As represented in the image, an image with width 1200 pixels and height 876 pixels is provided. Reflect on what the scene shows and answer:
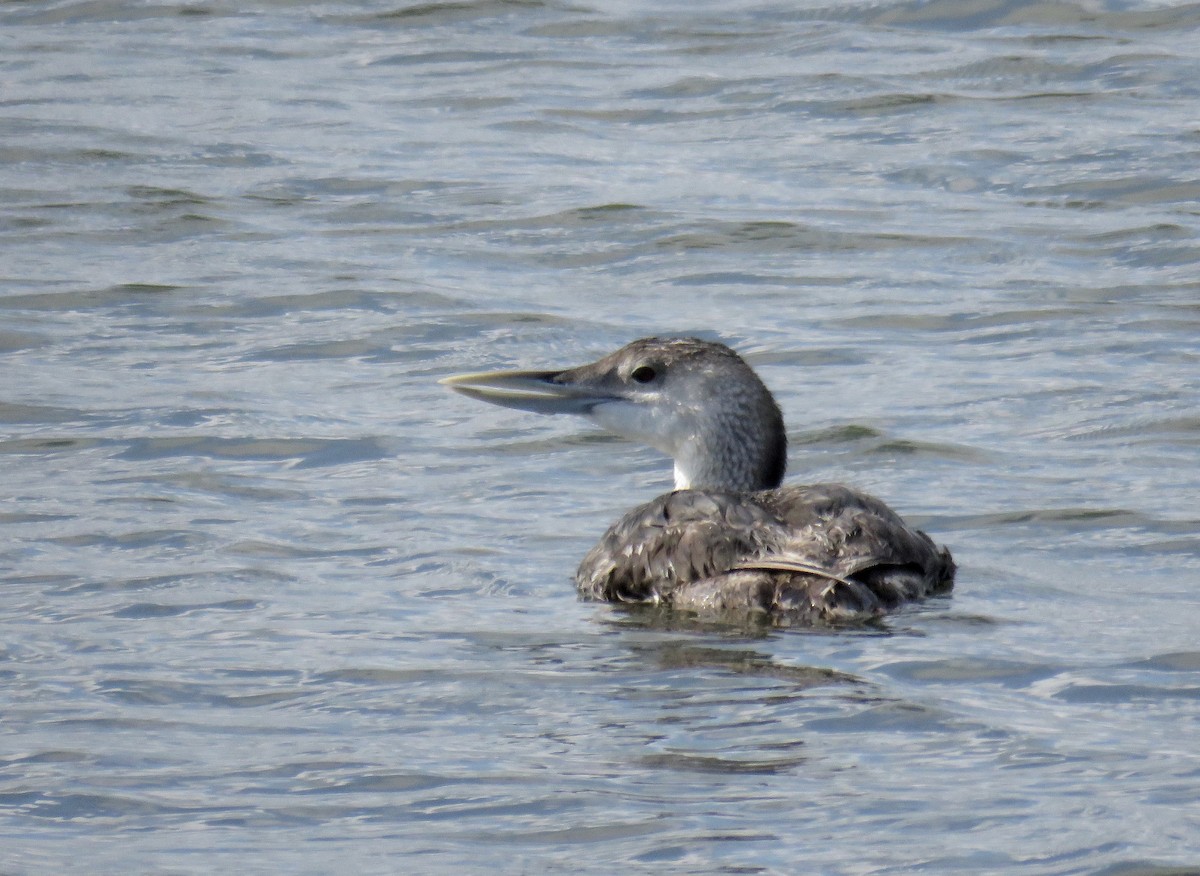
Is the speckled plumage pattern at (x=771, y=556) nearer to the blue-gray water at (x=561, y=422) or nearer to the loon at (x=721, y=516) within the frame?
the loon at (x=721, y=516)

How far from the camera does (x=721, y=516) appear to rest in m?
6.47

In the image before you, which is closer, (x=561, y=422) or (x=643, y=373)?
(x=643, y=373)

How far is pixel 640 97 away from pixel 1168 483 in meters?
7.10

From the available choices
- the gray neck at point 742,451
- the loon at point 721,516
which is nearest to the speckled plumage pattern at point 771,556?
the loon at point 721,516

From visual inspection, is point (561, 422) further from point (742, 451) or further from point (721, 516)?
point (721, 516)

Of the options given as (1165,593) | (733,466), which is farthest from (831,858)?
(733,466)

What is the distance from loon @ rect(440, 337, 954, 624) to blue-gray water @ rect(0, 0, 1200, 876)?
0.15 meters

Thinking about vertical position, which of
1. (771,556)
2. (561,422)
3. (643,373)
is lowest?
(561,422)

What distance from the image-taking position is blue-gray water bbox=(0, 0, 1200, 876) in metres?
4.93

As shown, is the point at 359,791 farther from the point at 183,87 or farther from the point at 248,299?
the point at 183,87

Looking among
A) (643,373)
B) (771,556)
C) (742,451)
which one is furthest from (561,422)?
(771,556)

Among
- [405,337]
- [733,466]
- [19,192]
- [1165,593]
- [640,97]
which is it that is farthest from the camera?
[640,97]

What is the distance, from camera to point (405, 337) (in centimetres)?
1023

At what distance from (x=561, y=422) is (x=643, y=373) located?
4.98 feet
